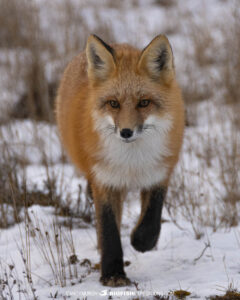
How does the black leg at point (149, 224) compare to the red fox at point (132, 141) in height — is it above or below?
below

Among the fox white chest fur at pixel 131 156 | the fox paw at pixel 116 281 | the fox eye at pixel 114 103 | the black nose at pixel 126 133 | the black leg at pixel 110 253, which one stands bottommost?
the fox paw at pixel 116 281

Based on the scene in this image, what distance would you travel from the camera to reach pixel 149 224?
3566 millimetres

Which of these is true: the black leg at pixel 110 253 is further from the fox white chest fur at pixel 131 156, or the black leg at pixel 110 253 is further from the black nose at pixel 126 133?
the black nose at pixel 126 133

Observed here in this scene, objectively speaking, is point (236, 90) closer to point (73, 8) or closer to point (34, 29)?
point (34, 29)

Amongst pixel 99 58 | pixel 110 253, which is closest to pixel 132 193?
pixel 110 253

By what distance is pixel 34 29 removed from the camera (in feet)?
27.0

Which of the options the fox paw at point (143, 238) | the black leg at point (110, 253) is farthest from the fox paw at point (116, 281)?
the fox paw at point (143, 238)

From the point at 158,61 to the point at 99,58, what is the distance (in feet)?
1.58

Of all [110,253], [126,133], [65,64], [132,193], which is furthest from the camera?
[65,64]

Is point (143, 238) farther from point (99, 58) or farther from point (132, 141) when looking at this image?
point (99, 58)

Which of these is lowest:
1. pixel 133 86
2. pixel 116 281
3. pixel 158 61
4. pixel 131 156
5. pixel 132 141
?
pixel 116 281

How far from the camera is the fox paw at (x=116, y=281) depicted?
3.28 metres

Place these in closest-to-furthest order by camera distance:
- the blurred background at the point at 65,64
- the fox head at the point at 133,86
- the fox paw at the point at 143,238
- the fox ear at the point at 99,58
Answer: the fox head at the point at 133,86
the fox ear at the point at 99,58
the fox paw at the point at 143,238
the blurred background at the point at 65,64

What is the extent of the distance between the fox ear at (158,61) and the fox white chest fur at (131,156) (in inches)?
14.2
